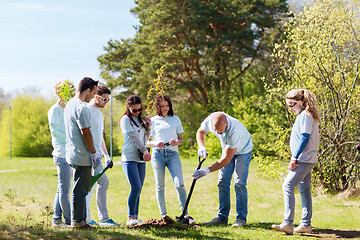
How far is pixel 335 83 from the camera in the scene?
31.4ft

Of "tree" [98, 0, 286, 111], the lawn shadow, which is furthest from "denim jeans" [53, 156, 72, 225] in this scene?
"tree" [98, 0, 286, 111]

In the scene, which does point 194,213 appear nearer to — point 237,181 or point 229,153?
point 237,181

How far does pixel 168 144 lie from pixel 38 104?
38.9m

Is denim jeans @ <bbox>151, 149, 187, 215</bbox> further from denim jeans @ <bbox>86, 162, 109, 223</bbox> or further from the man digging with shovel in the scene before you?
denim jeans @ <bbox>86, 162, 109, 223</bbox>

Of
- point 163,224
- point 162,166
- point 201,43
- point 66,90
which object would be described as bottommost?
point 163,224

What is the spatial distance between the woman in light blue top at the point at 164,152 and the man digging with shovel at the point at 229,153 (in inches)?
16.6

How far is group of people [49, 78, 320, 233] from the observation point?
4453 millimetres

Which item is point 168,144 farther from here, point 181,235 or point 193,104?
point 193,104

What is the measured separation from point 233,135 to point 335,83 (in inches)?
218

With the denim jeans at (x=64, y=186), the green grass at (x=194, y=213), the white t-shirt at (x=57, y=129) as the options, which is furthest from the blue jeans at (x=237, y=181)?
the white t-shirt at (x=57, y=129)

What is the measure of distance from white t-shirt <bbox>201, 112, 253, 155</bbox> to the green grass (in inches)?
46.2

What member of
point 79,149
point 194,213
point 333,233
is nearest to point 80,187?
point 79,149

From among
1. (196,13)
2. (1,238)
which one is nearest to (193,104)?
(196,13)

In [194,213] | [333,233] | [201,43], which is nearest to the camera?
[333,233]
